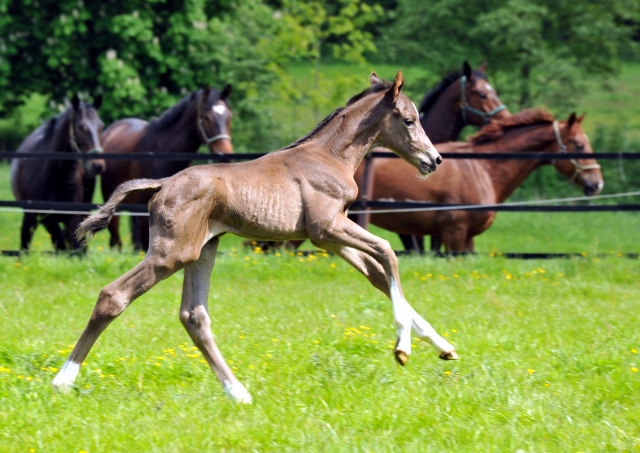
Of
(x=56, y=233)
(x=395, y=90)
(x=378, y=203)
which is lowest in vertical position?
(x=56, y=233)

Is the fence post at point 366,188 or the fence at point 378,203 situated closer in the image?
the fence at point 378,203

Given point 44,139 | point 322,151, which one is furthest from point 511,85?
point 322,151

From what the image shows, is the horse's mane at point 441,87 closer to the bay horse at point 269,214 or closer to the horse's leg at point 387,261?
the bay horse at point 269,214

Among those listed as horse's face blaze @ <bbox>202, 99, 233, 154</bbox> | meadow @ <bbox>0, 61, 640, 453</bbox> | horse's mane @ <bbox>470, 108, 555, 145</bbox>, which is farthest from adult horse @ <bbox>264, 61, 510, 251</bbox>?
meadow @ <bbox>0, 61, 640, 453</bbox>

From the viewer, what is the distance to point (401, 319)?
4250 mm

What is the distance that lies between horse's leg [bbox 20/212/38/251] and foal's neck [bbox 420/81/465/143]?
212 inches

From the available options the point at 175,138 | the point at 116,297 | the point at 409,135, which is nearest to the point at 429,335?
the point at 409,135

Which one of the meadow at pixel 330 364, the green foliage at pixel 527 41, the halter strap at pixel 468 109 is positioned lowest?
the meadow at pixel 330 364

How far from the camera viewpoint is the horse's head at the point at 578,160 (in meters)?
9.21

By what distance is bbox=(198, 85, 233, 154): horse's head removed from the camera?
9641 mm

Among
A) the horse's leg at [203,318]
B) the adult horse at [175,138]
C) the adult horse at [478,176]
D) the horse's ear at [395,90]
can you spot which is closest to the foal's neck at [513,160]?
the adult horse at [478,176]

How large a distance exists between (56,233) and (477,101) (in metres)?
5.91

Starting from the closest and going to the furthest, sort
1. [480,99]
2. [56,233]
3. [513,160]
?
[513,160]
[56,233]
[480,99]

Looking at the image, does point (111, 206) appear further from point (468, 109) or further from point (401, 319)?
point (468, 109)
